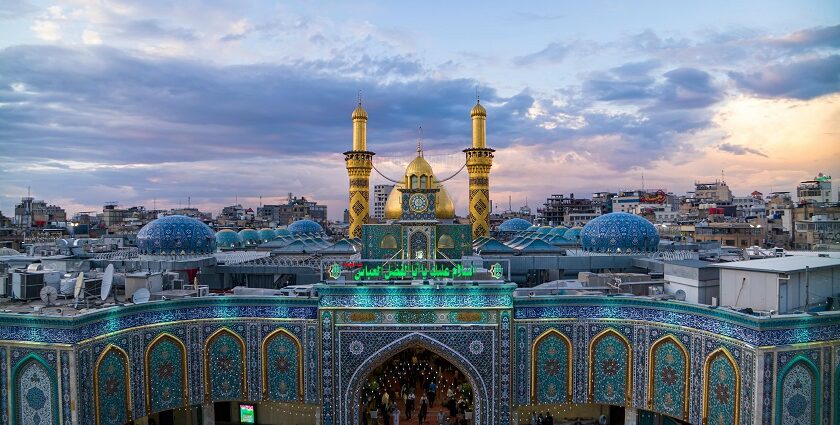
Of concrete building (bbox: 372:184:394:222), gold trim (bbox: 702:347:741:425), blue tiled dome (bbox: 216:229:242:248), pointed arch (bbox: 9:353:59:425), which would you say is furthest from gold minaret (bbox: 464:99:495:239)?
concrete building (bbox: 372:184:394:222)

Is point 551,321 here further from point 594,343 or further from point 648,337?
point 648,337

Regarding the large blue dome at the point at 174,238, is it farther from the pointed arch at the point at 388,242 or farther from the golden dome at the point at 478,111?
the golden dome at the point at 478,111

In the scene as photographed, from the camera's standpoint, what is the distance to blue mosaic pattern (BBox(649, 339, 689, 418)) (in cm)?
1380

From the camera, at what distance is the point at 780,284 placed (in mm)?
13008

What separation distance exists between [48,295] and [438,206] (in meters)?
18.3

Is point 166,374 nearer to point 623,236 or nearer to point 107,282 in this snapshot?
point 107,282

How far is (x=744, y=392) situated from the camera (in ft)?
40.5

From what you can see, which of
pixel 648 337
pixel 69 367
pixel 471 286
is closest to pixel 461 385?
pixel 471 286

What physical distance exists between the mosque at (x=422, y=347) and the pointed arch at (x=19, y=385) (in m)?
0.03

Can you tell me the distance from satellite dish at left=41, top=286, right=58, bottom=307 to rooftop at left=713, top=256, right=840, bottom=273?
16.4 meters

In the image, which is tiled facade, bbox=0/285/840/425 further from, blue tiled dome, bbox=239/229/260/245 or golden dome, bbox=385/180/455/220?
blue tiled dome, bbox=239/229/260/245

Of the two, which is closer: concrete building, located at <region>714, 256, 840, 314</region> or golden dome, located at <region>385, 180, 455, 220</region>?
concrete building, located at <region>714, 256, 840, 314</region>

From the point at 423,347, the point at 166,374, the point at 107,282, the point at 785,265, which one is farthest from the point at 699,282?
the point at 107,282

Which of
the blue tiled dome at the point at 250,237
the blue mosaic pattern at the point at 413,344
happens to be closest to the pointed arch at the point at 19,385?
the blue mosaic pattern at the point at 413,344
